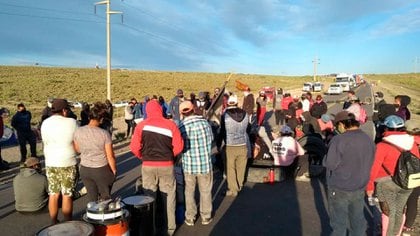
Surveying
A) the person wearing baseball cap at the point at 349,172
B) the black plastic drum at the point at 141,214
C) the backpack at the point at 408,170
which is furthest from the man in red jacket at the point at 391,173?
the black plastic drum at the point at 141,214

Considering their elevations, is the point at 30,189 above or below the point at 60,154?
below

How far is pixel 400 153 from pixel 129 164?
7914mm

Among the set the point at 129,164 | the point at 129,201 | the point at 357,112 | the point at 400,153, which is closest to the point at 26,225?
the point at 129,201

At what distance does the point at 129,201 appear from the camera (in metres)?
5.35

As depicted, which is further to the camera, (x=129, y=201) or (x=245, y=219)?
(x=245, y=219)

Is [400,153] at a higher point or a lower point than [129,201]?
higher

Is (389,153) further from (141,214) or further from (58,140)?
(58,140)

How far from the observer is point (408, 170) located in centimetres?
477

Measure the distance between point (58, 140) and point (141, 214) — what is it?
160 centimetres

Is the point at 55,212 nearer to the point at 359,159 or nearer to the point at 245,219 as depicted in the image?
the point at 245,219

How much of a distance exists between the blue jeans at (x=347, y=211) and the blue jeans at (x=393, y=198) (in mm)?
401

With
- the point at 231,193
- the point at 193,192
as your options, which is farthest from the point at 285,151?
the point at 193,192

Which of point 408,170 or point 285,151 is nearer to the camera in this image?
point 408,170

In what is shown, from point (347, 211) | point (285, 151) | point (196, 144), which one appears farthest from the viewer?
point (285, 151)
